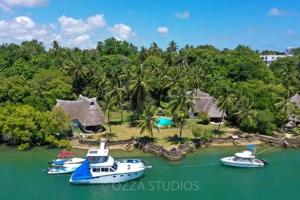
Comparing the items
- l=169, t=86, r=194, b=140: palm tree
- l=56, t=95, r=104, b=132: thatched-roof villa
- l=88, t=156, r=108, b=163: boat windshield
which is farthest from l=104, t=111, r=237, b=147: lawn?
l=88, t=156, r=108, b=163: boat windshield

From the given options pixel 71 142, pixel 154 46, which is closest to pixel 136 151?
pixel 71 142

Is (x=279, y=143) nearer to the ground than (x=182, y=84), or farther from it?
nearer to the ground

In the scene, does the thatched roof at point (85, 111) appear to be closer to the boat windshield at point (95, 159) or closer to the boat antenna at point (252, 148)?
the boat windshield at point (95, 159)

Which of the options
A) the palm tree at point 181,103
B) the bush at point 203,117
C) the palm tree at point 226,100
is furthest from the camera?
the bush at point 203,117

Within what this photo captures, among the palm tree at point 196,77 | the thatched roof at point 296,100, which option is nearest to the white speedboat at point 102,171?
the thatched roof at point 296,100

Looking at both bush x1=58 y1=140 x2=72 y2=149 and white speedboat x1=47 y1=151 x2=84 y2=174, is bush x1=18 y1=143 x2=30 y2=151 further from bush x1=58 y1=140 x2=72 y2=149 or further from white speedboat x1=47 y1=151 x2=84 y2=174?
white speedboat x1=47 y1=151 x2=84 y2=174

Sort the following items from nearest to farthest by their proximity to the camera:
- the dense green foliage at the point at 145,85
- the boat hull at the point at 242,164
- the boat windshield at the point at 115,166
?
the boat windshield at the point at 115,166, the boat hull at the point at 242,164, the dense green foliage at the point at 145,85

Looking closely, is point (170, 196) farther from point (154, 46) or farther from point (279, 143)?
point (154, 46)
